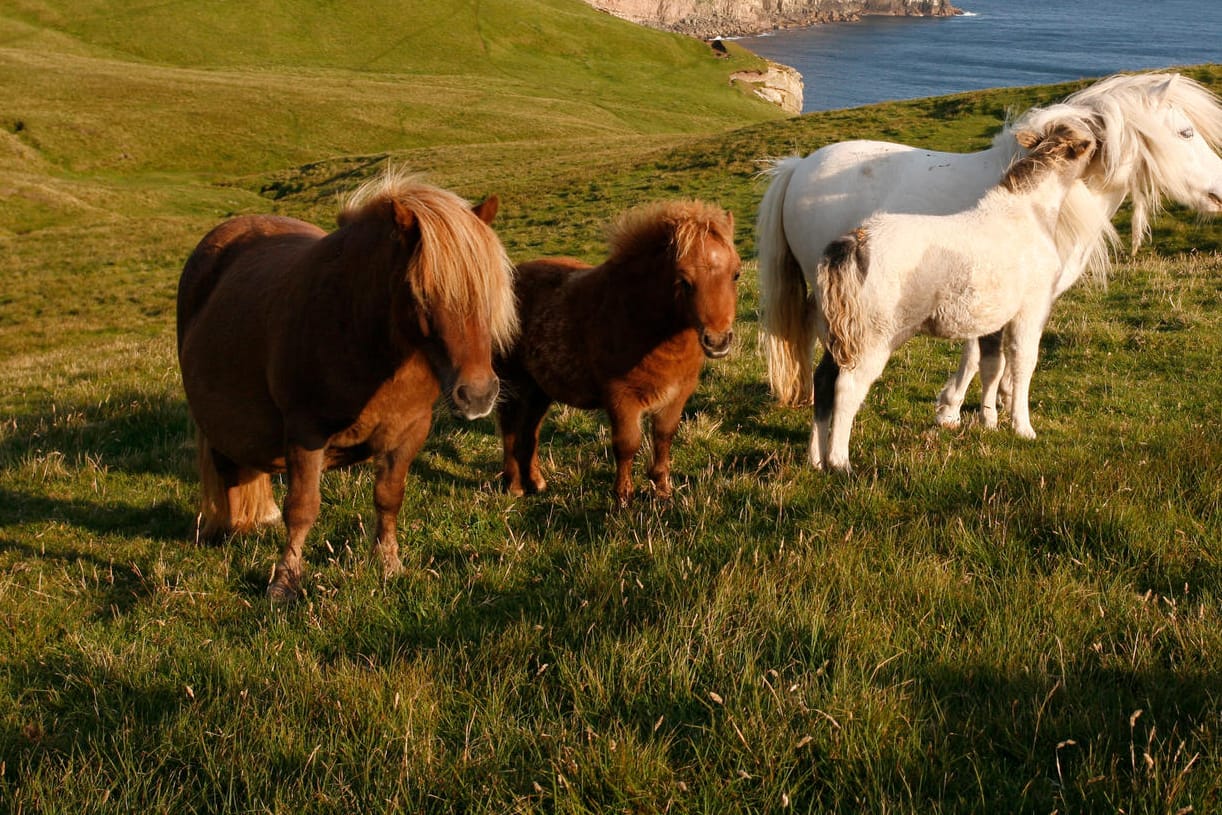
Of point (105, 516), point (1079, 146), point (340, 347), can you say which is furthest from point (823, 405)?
point (105, 516)

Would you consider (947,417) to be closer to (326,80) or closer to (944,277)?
(944,277)

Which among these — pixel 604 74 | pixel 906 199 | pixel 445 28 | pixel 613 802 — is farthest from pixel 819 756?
pixel 445 28

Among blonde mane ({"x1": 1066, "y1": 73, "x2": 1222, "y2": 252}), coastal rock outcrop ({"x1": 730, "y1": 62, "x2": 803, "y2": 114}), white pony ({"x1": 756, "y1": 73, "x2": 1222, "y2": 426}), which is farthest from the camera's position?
coastal rock outcrop ({"x1": 730, "y1": 62, "x2": 803, "y2": 114})

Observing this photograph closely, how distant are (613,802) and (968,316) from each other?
15.3 feet

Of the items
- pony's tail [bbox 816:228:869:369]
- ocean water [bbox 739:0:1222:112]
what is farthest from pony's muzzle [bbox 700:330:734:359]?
ocean water [bbox 739:0:1222:112]

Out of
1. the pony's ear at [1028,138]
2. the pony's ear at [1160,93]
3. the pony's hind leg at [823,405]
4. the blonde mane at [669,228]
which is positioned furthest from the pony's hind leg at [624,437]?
the pony's ear at [1160,93]

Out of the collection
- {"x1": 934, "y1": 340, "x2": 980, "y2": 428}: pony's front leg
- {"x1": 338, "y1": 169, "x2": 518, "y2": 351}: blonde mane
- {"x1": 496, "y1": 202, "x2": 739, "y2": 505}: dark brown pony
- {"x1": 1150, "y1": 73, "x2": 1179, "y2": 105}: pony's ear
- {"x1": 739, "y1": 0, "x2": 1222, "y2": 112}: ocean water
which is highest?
{"x1": 739, "y1": 0, "x2": 1222, "y2": 112}: ocean water

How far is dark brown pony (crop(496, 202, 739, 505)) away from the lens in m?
5.37

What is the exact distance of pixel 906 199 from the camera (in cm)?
722

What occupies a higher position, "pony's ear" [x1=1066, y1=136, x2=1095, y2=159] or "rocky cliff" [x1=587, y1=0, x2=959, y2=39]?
"rocky cliff" [x1=587, y1=0, x2=959, y2=39]

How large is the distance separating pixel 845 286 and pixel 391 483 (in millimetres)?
3209

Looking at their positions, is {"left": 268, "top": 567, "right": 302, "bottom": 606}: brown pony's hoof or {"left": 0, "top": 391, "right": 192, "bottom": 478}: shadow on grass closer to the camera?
{"left": 268, "top": 567, "right": 302, "bottom": 606}: brown pony's hoof

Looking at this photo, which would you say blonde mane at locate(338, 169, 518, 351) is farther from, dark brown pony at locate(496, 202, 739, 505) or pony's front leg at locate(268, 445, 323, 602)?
dark brown pony at locate(496, 202, 739, 505)

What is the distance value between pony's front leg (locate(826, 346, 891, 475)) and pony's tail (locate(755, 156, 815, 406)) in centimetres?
157
